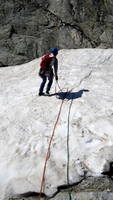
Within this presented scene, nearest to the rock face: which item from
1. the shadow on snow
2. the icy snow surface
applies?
the icy snow surface

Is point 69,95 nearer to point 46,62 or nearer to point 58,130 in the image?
point 46,62

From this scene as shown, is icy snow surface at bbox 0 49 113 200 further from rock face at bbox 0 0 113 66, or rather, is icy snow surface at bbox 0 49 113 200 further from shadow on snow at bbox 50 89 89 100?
rock face at bbox 0 0 113 66

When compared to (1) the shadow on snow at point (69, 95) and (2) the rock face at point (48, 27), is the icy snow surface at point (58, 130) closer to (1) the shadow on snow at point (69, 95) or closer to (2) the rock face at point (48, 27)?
(1) the shadow on snow at point (69, 95)

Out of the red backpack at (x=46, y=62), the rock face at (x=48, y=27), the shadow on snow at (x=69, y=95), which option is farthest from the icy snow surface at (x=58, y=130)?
the rock face at (x=48, y=27)

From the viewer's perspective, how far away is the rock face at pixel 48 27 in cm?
2103

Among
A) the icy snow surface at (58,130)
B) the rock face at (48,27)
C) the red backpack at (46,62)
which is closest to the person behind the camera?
the icy snow surface at (58,130)

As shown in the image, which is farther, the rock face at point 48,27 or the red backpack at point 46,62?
the rock face at point 48,27

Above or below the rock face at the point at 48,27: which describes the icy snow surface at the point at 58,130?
below

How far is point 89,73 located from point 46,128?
17.7 ft

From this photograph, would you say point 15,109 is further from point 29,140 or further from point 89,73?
point 89,73

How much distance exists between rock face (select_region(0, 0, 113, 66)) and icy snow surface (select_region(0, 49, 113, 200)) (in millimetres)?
4168

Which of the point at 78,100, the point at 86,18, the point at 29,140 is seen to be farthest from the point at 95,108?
the point at 86,18

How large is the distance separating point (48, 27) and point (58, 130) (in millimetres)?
11363

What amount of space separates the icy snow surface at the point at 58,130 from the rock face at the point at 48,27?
4.17 metres
